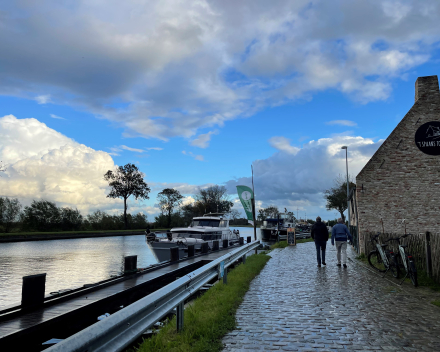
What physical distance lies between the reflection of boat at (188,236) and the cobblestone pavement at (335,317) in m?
14.3

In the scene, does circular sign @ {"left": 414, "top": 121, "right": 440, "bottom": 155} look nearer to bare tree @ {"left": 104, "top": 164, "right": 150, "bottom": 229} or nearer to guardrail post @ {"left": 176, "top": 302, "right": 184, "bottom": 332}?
guardrail post @ {"left": 176, "top": 302, "right": 184, "bottom": 332}

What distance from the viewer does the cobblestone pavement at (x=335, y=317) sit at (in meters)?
4.93

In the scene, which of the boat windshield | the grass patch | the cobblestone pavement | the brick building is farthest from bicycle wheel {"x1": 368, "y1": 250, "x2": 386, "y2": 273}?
the boat windshield

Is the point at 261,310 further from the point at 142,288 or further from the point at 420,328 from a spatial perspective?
the point at 142,288

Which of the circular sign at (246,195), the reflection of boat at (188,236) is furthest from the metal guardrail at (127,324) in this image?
the circular sign at (246,195)

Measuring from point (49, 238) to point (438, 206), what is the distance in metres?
47.0

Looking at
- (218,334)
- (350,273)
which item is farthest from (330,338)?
(350,273)

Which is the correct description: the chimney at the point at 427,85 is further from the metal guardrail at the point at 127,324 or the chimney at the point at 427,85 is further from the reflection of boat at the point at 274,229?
the reflection of boat at the point at 274,229

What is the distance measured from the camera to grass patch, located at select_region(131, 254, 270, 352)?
15.3 feet

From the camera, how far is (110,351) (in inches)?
128

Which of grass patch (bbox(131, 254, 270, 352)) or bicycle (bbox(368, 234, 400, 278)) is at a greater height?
bicycle (bbox(368, 234, 400, 278))

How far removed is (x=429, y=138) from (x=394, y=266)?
36.7ft

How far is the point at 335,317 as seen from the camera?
6.34 m

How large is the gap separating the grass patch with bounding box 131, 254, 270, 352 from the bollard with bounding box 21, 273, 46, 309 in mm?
3162
